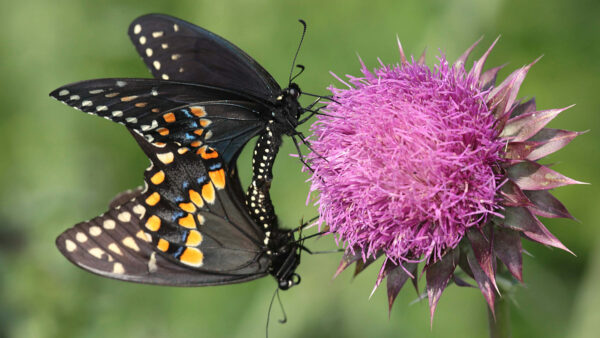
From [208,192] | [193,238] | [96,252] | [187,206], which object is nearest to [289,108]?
[208,192]

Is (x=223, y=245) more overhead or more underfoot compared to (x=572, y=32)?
more underfoot

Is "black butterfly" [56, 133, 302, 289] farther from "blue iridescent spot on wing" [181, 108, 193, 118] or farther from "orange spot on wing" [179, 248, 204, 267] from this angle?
"blue iridescent spot on wing" [181, 108, 193, 118]

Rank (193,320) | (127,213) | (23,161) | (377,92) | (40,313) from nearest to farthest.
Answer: (377,92) → (127,213) → (40,313) → (193,320) → (23,161)

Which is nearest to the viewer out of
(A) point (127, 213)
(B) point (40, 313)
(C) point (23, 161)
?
(A) point (127, 213)

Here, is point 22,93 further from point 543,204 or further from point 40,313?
point 543,204

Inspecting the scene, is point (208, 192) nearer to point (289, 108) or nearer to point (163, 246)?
point (163, 246)

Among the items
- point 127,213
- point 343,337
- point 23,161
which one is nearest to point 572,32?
point 343,337

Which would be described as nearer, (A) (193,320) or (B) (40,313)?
(B) (40,313)
